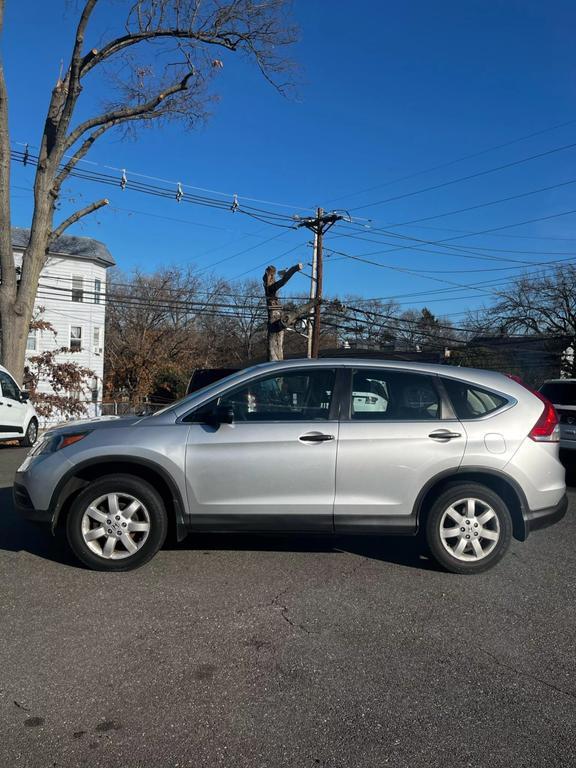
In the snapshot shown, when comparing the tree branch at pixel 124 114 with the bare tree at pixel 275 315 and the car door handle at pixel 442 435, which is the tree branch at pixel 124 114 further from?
the car door handle at pixel 442 435

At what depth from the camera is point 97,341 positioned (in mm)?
38250

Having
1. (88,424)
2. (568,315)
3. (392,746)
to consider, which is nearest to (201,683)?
(392,746)

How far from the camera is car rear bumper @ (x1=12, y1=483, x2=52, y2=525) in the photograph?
5.12 m

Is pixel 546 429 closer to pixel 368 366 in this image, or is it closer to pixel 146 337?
pixel 368 366

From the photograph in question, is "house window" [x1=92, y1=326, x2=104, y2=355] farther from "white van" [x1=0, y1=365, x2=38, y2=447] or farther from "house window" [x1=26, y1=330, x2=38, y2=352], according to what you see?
"white van" [x1=0, y1=365, x2=38, y2=447]

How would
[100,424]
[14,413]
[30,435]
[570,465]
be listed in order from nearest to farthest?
[100,424]
[570,465]
[14,413]
[30,435]

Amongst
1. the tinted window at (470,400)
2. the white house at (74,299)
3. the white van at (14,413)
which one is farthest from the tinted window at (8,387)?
the white house at (74,299)


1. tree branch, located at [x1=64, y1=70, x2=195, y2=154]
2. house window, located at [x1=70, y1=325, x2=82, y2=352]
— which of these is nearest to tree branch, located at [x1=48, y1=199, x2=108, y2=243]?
tree branch, located at [x1=64, y1=70, x2=195, y2=154]

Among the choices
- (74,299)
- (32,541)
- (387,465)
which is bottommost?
(32,541)

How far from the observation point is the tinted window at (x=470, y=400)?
5.30m

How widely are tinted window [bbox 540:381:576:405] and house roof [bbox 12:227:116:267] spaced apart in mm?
29371

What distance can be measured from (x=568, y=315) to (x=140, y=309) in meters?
31.0

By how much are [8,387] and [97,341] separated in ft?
81.5

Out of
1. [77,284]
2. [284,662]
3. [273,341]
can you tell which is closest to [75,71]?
[273,341]
